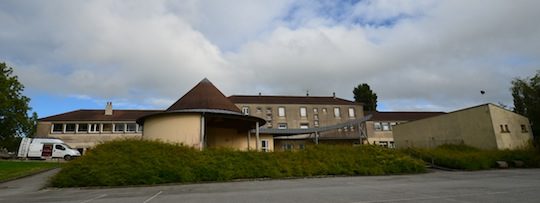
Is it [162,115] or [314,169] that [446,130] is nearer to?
[314,169]

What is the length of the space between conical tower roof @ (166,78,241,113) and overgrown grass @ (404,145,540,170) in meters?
14.5

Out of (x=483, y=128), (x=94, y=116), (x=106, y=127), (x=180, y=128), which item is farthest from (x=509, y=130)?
(x=94, y=116)

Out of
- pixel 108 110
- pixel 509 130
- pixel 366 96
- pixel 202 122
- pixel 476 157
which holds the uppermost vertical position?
pixel 366 96

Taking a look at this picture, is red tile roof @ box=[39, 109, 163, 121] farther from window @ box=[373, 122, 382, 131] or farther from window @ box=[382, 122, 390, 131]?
window @ box=[382, 122, 390, 131]

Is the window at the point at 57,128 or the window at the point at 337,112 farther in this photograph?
the window at the point at 337,112

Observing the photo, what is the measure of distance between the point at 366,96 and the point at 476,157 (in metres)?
48.5

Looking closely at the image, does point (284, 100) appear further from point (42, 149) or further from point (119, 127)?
point (42, 149)

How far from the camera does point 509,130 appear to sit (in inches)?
966

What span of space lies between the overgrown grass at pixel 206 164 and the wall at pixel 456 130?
9.11 m

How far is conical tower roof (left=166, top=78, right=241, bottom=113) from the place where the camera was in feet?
75.3

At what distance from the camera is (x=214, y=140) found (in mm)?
26891

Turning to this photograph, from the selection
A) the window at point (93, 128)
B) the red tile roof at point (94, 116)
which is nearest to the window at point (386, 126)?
the red tile roof at point (94, 116)

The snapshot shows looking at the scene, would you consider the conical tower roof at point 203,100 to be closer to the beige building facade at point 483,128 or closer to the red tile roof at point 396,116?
the beige building facade at point 483,128

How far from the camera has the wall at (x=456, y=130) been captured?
24438 millimetres
